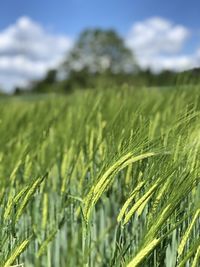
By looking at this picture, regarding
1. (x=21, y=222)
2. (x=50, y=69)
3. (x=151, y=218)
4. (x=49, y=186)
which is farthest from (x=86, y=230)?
(x=50, y=69)

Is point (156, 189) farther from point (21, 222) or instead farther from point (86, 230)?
point (21, 222)

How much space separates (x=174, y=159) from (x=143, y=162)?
0.12 meters

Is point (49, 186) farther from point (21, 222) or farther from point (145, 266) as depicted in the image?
point (145, 266)

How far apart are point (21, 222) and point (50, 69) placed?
20.6 metres

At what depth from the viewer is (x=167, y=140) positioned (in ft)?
2.06

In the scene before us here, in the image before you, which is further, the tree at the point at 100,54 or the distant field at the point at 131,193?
the tree at the point at 100,54

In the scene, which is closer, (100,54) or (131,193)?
(131,193)

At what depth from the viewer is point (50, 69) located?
21.2 meters

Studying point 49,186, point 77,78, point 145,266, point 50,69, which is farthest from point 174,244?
point 50,69

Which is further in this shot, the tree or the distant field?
the tree

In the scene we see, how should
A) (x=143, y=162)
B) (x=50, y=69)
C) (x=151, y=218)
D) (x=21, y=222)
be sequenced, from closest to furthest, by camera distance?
(x=151, y=218)
(x=143, y=162)
(x=21, y=222)
(x=50, y=69)

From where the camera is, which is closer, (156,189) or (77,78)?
(156,189)

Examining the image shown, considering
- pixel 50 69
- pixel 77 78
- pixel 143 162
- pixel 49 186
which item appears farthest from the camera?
pixel 50 69

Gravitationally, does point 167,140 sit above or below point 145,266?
above
